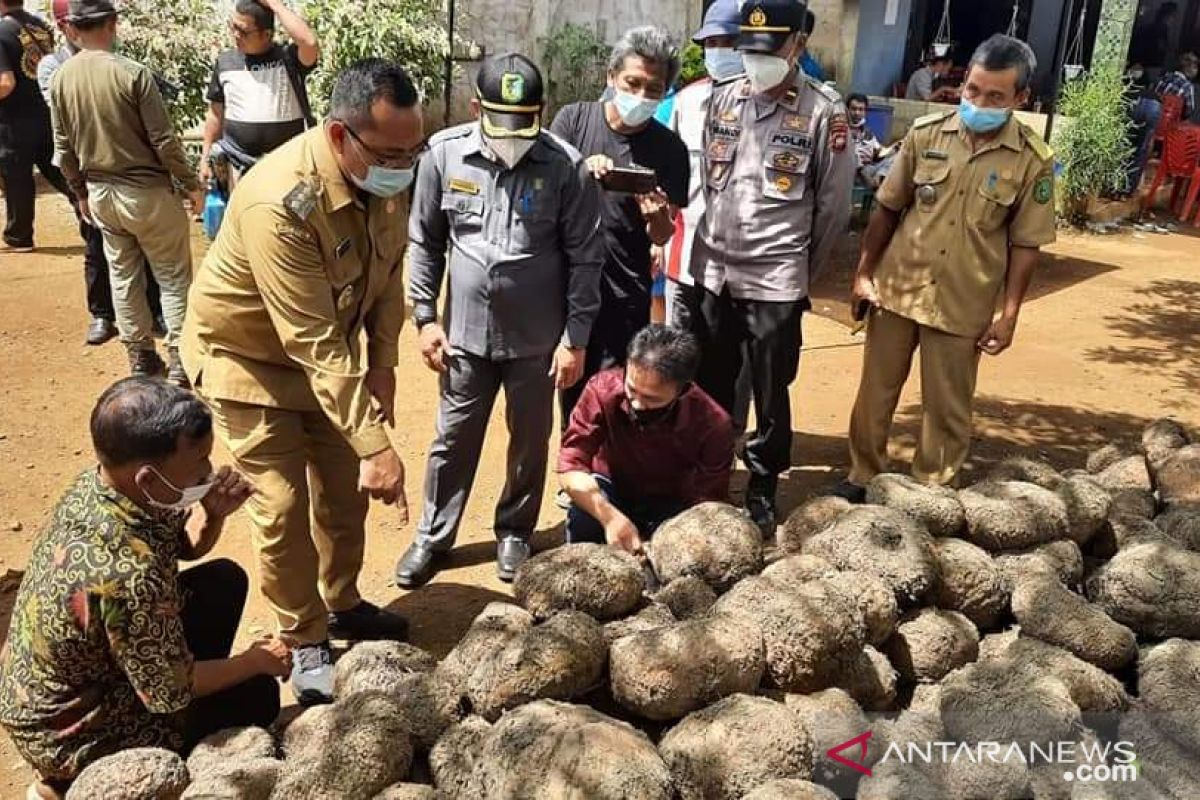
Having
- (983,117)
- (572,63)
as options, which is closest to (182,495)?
(983,117)

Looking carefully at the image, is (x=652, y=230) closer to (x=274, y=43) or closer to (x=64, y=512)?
(x=64, y=512)

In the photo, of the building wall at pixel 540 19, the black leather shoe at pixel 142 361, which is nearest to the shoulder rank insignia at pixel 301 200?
the black leather shoe at pixel 142 361

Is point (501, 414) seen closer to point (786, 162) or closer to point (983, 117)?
point (786, 162)

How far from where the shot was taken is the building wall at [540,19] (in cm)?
1151

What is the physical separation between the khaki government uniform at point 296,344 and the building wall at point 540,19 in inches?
327

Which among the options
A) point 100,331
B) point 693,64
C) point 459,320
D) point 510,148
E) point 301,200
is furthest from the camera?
point 693,64

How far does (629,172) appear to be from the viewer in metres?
4.27

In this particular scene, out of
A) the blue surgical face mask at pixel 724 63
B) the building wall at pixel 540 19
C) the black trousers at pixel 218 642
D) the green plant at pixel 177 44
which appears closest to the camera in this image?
the black trousers at pixel 218 642

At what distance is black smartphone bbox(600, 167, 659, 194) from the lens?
4.27m

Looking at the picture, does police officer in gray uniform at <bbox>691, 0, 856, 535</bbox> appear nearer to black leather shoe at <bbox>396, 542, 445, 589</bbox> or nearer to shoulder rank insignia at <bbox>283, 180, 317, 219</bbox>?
black leather shoe at <bbox>396, 542, 445, 589</bbox>

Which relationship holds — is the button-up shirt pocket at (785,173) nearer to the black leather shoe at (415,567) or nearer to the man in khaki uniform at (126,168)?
the black leather shoe at (415,567)

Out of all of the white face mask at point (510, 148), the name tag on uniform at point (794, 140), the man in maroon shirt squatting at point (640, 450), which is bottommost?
the man in maroon shirt squatting at point (640, 450)

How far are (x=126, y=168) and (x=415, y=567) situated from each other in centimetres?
300

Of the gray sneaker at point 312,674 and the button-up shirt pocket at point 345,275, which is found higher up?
the button-up shirt pocket at point 345,275
